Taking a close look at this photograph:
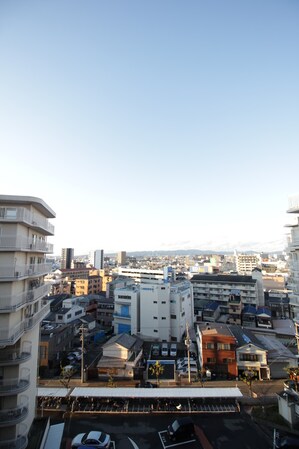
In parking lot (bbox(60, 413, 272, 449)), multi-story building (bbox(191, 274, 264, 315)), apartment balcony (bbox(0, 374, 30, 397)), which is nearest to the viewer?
apartment balcony (bbox(0, 374, 30, 397))

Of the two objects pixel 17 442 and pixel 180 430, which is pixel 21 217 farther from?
pixel 180 430

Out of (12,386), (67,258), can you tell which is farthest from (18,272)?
(67,258)

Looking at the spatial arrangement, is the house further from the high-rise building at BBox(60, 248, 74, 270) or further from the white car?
the high-rise building at BBox(60, 248, 74, 270)

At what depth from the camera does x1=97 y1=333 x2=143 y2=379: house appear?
28.7 m

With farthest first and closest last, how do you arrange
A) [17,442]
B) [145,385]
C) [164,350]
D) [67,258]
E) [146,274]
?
1. [67,258]
2. [146,274]
3. [164,350]
4. [145,385]
5. [17,442]

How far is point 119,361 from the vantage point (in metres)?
29.0

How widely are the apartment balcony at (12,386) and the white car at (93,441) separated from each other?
5.33 meters

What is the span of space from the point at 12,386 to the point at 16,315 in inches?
151

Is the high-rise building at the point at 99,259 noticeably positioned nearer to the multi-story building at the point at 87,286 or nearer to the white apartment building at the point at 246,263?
the multi-story building at the point at 87,286

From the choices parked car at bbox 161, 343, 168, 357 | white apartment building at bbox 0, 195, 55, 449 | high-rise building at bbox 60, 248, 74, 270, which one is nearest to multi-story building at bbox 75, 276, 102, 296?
parked car at bbox 161, 343, 168, 357

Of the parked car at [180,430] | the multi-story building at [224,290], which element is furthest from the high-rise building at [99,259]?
the parked car at [180,430]

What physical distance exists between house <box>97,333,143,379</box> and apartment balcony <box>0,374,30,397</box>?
15.6 m

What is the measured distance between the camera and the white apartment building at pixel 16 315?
45.9 feet

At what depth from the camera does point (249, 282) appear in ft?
177
